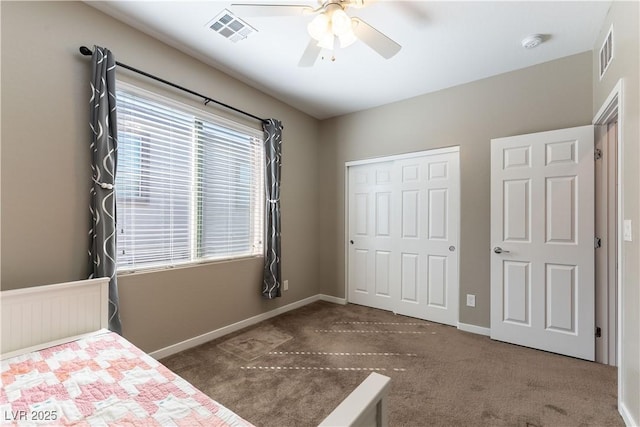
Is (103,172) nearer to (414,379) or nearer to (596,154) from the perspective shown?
(414,379)

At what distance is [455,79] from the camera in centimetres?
306

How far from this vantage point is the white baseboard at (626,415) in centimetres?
156

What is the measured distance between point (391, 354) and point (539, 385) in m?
1.08

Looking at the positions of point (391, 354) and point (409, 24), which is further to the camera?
point (391, 354)

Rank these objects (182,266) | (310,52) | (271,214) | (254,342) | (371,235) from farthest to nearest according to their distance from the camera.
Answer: (371,235), (271,214), (254,342), (182,266), (310,52)

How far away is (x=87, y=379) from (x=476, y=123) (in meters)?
3.71

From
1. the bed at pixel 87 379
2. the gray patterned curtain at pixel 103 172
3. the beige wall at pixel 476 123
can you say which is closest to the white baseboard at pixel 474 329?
the beige wall at pixel 476 123

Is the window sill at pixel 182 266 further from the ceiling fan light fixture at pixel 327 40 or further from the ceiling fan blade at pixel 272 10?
the ceiling fan light fixture at pixel 327 40

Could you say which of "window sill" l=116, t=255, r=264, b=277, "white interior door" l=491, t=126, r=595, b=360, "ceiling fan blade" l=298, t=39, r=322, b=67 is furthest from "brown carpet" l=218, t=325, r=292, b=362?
"ceiling fan blade" l=298, t=39, r=322, b=67

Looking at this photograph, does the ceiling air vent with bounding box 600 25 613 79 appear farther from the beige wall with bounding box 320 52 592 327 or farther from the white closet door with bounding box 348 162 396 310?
the white closet door with bounding box 348 162 396 310

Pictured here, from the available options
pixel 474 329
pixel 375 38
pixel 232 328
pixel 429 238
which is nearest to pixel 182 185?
pixel 232 328

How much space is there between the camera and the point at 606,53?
212 cm

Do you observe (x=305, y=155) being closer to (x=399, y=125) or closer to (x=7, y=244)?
(x=399, y=125)

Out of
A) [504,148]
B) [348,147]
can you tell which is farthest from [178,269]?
[504,148]
